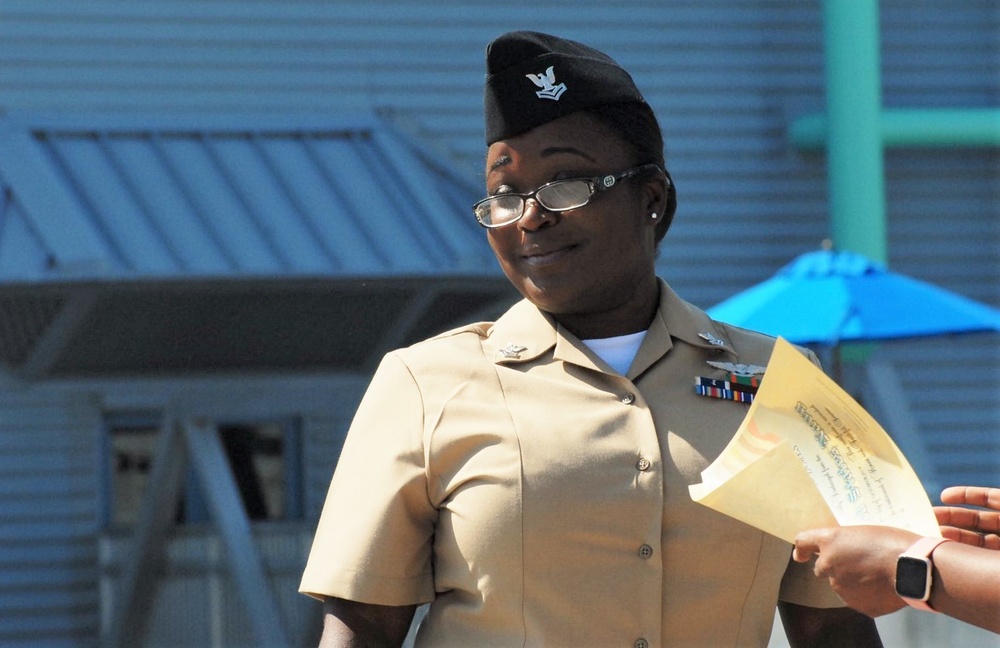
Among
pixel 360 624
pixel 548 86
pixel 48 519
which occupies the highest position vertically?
pixel 548 86

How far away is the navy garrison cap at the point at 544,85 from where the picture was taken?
1997mm

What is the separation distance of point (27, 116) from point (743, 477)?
20.5 ft

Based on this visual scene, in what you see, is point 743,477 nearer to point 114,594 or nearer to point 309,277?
point 309,277

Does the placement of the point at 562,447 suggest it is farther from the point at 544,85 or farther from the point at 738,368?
the point at 544,85

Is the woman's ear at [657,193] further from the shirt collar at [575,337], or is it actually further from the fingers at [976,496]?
the fingers at [976,496]

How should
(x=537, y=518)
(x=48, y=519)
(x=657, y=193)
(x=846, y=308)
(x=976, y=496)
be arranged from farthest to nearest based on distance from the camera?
(x=48, y=519) < (x=846, y=308) < (x=657, y=193) < (x=976, y=496) < (x=537, y=518)

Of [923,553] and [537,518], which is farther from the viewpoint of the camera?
[537,518]

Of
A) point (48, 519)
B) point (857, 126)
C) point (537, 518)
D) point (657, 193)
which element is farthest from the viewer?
point (857, 126)

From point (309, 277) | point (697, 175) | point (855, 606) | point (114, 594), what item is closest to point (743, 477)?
point (855, 606)

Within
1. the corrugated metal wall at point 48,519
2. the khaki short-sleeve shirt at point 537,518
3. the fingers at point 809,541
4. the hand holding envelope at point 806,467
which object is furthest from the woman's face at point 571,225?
the corrugated metal wall at point 48,519

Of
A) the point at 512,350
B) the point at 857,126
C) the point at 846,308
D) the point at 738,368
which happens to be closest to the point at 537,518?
the point at 512,350

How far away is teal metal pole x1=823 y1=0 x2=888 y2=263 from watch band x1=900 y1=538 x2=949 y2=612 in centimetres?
645

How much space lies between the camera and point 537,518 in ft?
6.14

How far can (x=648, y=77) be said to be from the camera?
27.3 feet
